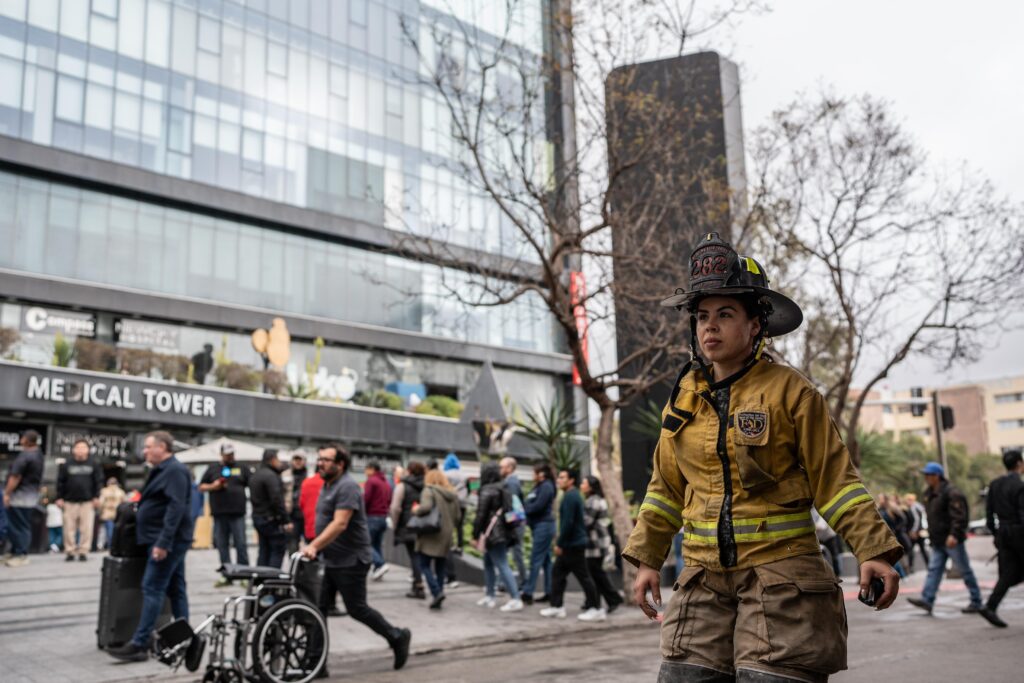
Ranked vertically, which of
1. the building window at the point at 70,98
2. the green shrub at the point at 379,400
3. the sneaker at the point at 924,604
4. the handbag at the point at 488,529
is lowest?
the sneaker at the point at 924,604

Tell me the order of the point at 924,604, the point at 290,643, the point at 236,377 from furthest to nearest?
the point at 236,377 → the point at 924,604 → the point at 290,643

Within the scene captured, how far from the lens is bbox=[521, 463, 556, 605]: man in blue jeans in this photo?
12750 mm

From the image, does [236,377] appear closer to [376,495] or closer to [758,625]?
[376,495]

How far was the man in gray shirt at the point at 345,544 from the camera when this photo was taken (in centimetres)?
798

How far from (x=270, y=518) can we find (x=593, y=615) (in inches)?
160

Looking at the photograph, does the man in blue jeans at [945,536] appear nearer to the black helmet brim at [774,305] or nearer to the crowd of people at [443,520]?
the crowd of people at [443,520]

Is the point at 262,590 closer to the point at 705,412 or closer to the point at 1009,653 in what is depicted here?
the point at 705,412

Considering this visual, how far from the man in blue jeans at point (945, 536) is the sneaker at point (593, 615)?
361 centimetres

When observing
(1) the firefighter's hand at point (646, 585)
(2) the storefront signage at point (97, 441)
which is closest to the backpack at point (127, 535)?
(1) the firefighter's hand at point (646, 585)

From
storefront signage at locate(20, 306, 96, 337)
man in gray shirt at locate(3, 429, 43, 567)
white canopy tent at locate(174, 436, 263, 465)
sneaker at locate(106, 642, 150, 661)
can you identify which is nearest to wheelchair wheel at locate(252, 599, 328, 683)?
sneaker at locate(106, 642, 150, 661)

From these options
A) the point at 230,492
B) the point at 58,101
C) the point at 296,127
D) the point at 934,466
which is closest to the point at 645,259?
the point at 934,466

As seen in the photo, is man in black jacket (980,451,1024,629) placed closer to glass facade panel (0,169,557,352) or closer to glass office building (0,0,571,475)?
glass office building (0,0,571,475)

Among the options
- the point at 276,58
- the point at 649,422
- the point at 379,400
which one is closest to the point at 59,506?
the point at 649,422

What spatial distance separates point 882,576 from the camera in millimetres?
2893
